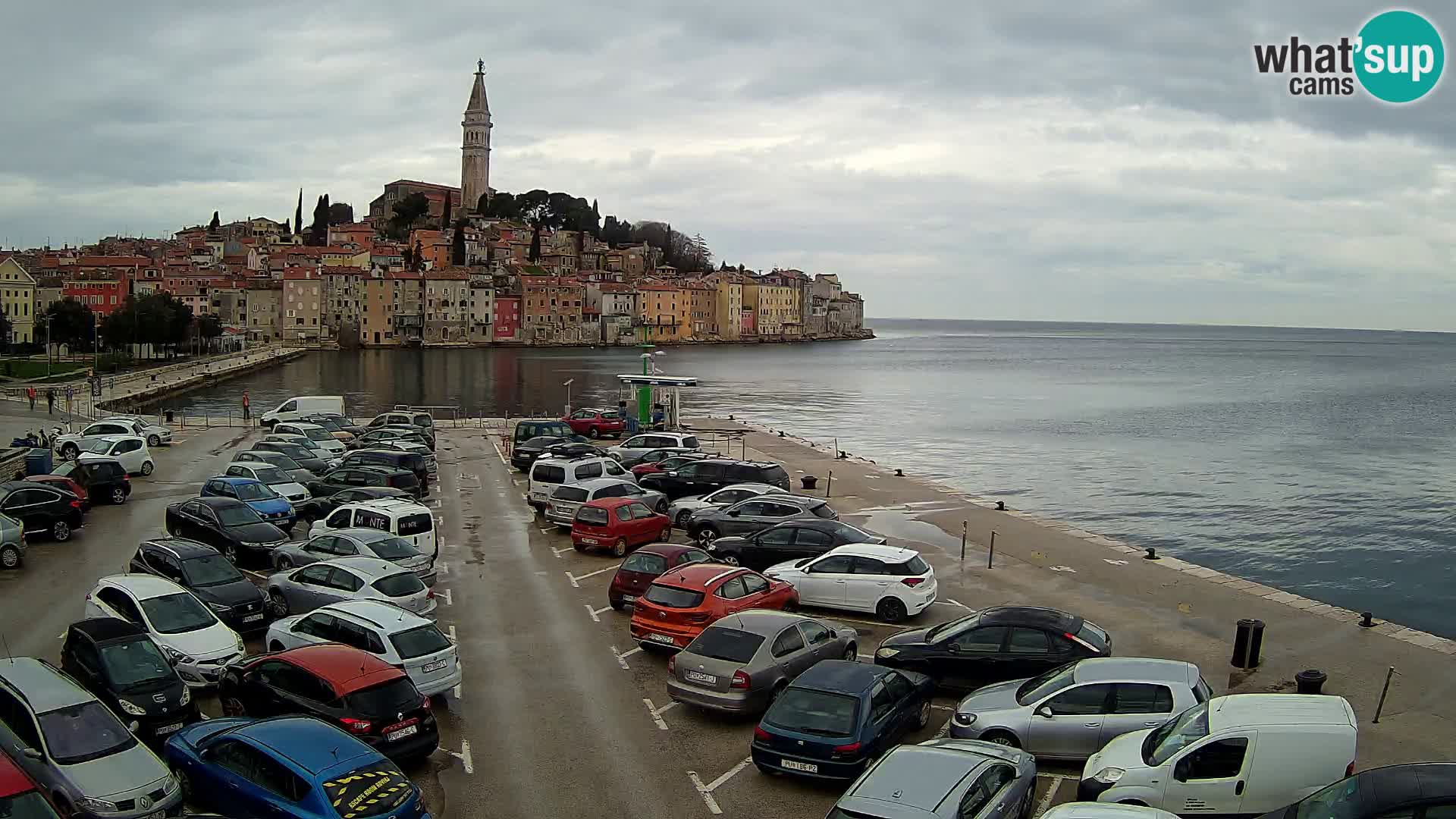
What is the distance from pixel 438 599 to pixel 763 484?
9723 millimetres

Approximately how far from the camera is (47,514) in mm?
20203

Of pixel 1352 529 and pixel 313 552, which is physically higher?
pixel 313 552

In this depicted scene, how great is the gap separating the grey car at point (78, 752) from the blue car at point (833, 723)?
5025 millimetres

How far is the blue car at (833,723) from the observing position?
971 centimetres

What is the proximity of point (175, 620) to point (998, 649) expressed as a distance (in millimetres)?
9568

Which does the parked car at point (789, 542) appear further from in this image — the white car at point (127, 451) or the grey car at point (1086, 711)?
the white car at point (127, 451)

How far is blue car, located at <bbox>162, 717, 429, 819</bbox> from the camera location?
8.15 meters

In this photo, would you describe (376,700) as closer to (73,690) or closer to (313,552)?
(73,690)

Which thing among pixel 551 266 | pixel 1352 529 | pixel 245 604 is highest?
pixel 551 266

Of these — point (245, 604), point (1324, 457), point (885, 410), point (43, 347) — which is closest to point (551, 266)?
point (43, 347)

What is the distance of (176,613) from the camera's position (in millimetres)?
12836

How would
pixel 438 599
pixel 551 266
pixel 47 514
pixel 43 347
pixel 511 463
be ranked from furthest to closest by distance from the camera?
pixel 551 266, pixel 43 347, pixel 511 463, pixel 47 514, pixel 438 599

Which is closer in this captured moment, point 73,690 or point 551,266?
point 73,690

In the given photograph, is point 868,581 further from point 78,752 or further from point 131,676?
point 78,752
